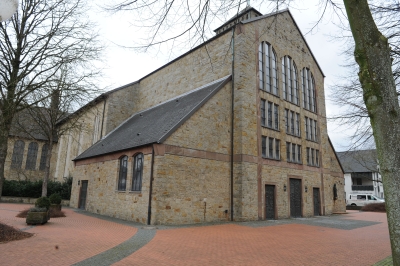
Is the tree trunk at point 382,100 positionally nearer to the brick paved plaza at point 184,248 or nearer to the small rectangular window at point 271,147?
the brick paved plaza at point 184,248

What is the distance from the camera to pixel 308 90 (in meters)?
24.1

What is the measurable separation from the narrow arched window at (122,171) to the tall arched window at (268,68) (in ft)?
34.2

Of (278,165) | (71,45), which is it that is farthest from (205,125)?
(71,45)

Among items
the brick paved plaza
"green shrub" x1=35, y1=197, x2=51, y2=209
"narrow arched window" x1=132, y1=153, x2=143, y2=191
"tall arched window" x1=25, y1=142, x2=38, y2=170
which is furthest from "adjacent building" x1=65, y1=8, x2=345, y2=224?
"tall arched window" x1=25, y1=142, x2=38, y2=170

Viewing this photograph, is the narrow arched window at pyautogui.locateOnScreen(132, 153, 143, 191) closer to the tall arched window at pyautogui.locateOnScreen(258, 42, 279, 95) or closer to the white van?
the tall arched window at pyautogui.locateOnScreen(258, 42, 279, 95)

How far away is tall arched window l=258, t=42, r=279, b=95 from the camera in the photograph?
19.2 metres

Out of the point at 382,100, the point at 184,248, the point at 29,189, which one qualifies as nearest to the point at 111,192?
the point at 184,248

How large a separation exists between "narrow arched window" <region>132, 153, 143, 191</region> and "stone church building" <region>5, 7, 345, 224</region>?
60 mm

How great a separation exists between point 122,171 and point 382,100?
48.4 feet

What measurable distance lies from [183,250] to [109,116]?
19.4 metres

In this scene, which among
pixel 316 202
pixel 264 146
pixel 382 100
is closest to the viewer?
pixel 382 100

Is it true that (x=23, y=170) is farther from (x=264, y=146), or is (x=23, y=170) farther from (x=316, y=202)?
(x=316, y=202)

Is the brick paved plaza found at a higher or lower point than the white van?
lower

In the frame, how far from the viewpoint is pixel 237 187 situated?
16.0m
